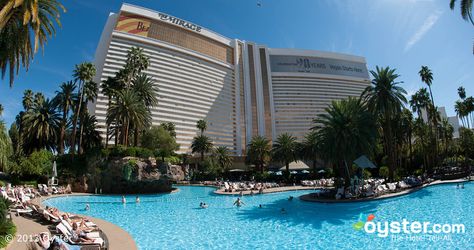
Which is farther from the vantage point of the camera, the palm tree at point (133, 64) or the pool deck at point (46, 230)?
the palm tree at point (133, 64)

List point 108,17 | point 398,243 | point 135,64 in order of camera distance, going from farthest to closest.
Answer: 1. point 108,17
2. point 135,64
3. point 398,243

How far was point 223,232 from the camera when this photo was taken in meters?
15.6

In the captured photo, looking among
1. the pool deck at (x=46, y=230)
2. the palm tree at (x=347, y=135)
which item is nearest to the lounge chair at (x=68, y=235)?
the pool deck at (x=46, y=230)

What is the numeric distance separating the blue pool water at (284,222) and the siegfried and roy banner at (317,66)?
296ft

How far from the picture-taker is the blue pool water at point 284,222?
42.3 feet

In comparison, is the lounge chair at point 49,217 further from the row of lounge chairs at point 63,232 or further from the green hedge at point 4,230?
the green hedge at point 4,230

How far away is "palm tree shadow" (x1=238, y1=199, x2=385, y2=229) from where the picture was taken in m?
18.0

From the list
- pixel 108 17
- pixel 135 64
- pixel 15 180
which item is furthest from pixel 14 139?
pixel 108 17

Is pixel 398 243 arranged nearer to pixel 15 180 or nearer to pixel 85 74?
pixel 15 180

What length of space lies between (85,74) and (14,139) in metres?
26.7

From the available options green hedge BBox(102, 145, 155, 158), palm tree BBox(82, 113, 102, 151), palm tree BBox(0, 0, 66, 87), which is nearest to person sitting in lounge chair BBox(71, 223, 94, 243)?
palm tree BBox(0, 0, 66, 87)

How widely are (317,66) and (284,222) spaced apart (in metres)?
109

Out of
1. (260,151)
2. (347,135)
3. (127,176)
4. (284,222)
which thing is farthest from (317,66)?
(284,222)

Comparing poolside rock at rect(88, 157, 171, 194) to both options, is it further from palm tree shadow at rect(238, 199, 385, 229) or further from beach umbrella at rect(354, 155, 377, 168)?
beach umbrella at rect(354, 155, 377, 168)
